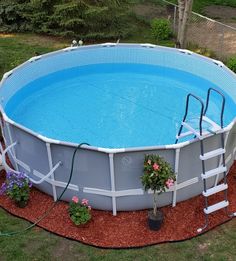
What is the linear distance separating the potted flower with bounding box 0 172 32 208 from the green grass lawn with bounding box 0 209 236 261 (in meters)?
0.61

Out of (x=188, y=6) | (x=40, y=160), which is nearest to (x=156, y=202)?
→ (x=40, y=160)

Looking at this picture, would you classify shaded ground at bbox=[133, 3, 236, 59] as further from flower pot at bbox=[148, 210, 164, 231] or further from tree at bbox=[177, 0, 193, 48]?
flower pot at bbox=[148, 210, 164, 231]

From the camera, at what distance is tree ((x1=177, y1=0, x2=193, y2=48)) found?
12844mm

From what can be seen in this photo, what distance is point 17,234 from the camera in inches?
280

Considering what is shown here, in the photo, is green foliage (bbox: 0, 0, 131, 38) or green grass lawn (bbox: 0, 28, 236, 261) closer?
green grass lawn (bbox: 0, 28, 236, 261)

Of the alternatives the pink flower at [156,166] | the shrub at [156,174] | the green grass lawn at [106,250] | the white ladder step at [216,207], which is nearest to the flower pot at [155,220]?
the green grass lawn at [106,250]

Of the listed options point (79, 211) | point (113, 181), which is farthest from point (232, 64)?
point (79, 211)

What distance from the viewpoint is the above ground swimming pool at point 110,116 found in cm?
719

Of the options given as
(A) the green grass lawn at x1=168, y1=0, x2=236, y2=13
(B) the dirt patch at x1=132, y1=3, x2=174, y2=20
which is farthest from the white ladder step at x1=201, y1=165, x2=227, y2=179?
(A) the green grass lawn at x1=168, y1=0, x2=236, y2=13

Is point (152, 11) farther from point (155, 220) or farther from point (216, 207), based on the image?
point (155, 220)

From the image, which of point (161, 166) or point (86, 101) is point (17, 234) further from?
point (86, 101)

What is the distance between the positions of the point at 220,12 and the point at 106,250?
41.7ft

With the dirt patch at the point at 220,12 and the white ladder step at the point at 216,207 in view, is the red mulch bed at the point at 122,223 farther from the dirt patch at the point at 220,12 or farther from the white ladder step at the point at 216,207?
the dirt patch at the point at 220,12

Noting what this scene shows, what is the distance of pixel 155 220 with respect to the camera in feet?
23.2
